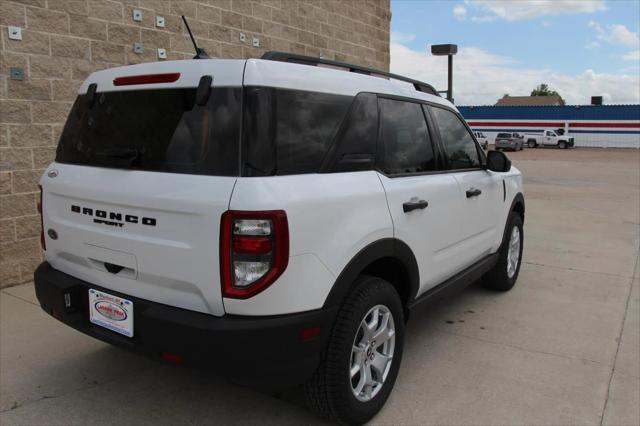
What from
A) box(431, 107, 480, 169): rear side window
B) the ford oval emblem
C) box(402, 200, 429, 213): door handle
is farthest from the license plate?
box(431, 107, 480, 169): rear side window

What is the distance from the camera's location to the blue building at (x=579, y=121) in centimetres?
4606

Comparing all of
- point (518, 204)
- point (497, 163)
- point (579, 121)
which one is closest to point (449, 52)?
point (518, 204)

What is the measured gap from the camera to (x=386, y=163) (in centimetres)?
308

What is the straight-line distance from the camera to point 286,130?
2.46m

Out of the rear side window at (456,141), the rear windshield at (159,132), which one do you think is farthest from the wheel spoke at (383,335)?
the rear side window at (456,141)

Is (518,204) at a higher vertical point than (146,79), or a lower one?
lower

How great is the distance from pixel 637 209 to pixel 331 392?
10.8m

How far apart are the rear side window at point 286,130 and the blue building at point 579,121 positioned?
47.7 m

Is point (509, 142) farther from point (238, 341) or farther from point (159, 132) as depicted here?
point (238, 341)

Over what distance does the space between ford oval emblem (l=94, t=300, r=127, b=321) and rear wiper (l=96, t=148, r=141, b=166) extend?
0.70m

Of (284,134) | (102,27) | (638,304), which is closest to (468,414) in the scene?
(284,134)

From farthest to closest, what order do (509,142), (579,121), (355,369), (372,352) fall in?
(579,121) < (509,142) < (372,352) < (355,369)

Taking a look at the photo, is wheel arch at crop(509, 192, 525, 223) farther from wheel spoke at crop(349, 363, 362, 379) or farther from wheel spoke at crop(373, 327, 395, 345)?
wheel spoke at crop(349, 363, 362, 379)

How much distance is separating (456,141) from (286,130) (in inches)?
78.8
